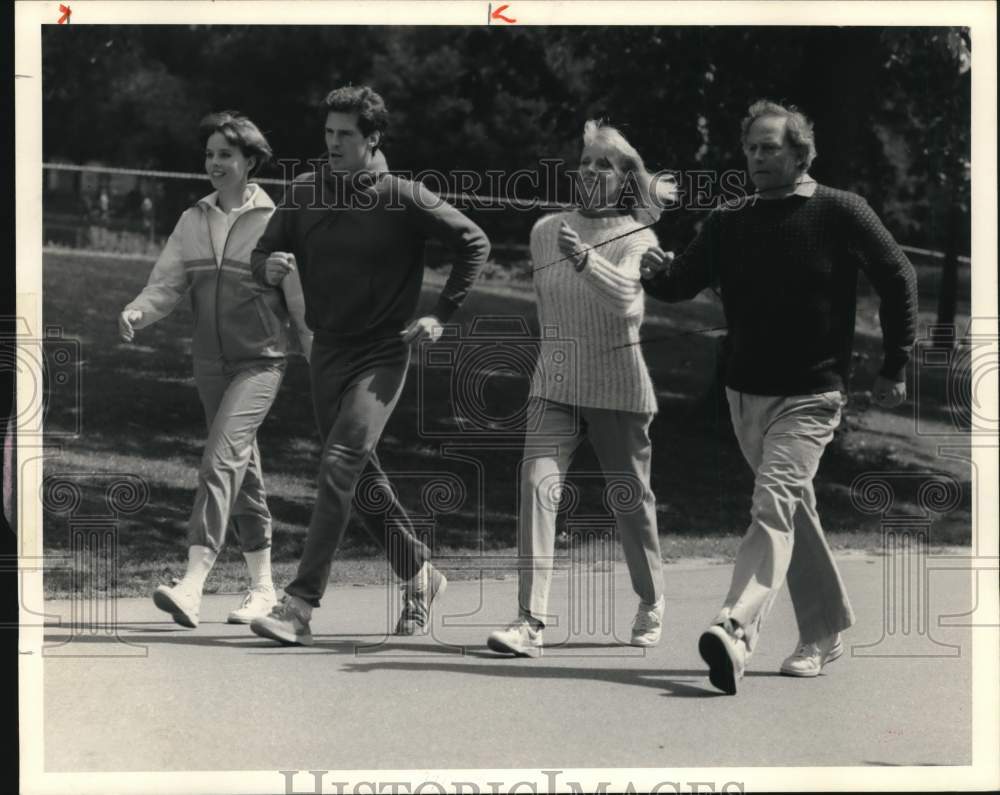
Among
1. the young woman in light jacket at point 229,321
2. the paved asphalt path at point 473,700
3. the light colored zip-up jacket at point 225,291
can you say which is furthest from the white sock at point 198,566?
the light colored zip-up jacket at point 225,291

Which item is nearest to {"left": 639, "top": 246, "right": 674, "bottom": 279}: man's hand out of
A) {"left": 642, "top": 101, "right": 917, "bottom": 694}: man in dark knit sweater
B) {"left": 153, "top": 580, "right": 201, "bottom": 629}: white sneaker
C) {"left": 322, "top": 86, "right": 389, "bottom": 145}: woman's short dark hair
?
{"left": 642, "top": 101, "right": 917, "bottom": 694}: man in dark knit sweater

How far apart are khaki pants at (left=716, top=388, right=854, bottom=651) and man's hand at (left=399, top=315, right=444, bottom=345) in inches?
43.9

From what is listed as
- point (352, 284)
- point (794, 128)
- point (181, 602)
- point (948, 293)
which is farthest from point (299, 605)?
point (948, 293)

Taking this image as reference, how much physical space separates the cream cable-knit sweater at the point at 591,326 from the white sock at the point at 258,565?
1304 millimetres

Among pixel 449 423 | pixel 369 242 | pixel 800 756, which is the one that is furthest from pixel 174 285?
pixel 800 756

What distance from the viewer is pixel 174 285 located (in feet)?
26.5

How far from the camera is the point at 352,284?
25.3ft

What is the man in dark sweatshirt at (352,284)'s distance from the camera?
767 centimetres

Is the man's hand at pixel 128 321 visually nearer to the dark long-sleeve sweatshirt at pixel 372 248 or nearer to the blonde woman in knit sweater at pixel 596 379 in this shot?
the dark long-sleeve sweatshirt at pixel 372 248

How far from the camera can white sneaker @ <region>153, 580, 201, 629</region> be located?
7.73 m

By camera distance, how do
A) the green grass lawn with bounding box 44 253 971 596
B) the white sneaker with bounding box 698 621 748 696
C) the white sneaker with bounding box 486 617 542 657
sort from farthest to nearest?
1. the green grass lawn with bounding box 44 253 971 596
2. the white sneaker with bounding box 486 617 542 657
3. the white sneaker with bounding box 698 621 748 696

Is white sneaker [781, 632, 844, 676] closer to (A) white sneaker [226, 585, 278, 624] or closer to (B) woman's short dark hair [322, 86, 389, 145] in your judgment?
(A) white sneaker [226, 585, 278, 624]

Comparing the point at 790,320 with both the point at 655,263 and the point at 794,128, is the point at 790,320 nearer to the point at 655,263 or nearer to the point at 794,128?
the point at 655,263

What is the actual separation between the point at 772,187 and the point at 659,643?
182 cm
